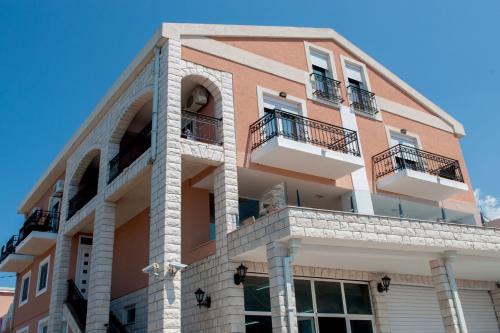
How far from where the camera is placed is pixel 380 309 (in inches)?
487

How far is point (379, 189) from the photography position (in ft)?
47.3

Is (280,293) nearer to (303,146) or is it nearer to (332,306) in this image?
(332,306)

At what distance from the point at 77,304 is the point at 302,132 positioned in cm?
882

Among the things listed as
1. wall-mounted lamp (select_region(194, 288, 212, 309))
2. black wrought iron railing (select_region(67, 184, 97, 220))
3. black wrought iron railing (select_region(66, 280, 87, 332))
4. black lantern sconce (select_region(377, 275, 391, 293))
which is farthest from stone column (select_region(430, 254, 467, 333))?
black wrought iron railing (select_region(67, 184, 97, 220))

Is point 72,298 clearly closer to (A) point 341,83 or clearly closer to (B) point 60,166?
(B) point 60,166

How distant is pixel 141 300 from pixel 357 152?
7.58m

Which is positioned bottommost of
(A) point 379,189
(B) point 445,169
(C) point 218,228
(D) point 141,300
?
(D) point 141,300

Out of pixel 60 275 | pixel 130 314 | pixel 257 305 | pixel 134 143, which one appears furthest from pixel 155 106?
pixel 60 275

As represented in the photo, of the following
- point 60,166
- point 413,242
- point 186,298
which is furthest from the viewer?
point 60,166

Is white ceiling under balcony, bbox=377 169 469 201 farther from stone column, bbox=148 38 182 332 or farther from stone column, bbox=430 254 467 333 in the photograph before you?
stone column, bbox=148 38 182 332

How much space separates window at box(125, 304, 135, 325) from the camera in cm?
1384

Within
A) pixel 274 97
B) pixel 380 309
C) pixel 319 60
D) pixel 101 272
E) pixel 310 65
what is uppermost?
pixel 319 60

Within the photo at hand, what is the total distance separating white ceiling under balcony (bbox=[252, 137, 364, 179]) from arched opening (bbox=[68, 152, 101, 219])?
22.6ft

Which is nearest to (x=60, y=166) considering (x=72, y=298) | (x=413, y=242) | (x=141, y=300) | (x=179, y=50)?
(x=72, y=298)
